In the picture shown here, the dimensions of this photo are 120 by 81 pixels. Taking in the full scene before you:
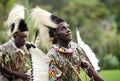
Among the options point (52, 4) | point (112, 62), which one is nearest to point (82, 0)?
point (52, 4)

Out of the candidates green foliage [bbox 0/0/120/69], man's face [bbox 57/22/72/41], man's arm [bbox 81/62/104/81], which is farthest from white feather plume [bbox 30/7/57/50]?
green foliage [bbox 0/0/120/69]

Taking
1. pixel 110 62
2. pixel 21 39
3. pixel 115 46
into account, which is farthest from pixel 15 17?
pixel 115 46

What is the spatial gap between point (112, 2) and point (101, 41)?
69.7ft

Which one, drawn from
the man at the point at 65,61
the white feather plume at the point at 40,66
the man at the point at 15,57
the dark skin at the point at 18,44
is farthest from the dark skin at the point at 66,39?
the man at the point at 15,57

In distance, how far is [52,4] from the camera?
52219 mm

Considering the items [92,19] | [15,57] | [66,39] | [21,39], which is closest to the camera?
[66,39]

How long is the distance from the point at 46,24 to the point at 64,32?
0.31 meters

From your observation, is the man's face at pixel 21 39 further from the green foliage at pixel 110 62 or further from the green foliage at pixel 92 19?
the green foliage at pixel 110 62

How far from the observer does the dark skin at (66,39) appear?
645 centimetres

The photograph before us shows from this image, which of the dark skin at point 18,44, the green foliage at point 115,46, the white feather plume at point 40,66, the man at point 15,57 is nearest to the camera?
the white feather plume at point 40,66

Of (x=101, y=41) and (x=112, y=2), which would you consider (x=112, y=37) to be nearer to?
(x=101, y=41)

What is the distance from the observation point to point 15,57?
8.52 m

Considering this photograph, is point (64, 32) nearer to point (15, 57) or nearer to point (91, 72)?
point (91, 72)

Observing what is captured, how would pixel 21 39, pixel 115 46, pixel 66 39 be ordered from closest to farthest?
pixel 66 39 → pixel 21 39 → pixel 115 46
